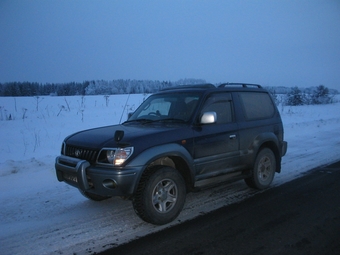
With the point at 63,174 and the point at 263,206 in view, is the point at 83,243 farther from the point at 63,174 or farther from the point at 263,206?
the point at 263,206

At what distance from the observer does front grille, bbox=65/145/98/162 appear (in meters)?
3.81

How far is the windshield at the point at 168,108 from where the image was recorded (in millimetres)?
4688

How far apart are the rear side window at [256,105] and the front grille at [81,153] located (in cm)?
297

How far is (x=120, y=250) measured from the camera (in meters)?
3.29

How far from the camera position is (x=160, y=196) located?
3973 mm

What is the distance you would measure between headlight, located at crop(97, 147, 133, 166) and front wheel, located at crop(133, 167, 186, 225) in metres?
0.44

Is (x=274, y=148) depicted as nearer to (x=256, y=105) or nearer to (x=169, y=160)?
(x=256, y=105)

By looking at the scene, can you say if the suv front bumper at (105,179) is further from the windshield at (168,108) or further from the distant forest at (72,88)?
the distant forest at (72,88)

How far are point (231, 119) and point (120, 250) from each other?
291 cm

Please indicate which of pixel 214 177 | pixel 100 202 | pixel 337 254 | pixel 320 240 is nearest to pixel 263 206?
pixel 214 177

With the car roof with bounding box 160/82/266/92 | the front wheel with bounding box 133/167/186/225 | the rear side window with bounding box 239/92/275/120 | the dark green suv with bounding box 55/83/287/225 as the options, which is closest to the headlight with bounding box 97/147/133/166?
the dark green suv with bounding box 55/83/287/225

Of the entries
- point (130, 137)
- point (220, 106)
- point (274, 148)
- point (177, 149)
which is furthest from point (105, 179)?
point (274, 148)

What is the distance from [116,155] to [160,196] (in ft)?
2.95

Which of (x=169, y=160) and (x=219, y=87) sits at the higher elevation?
(x=219, y=87)
